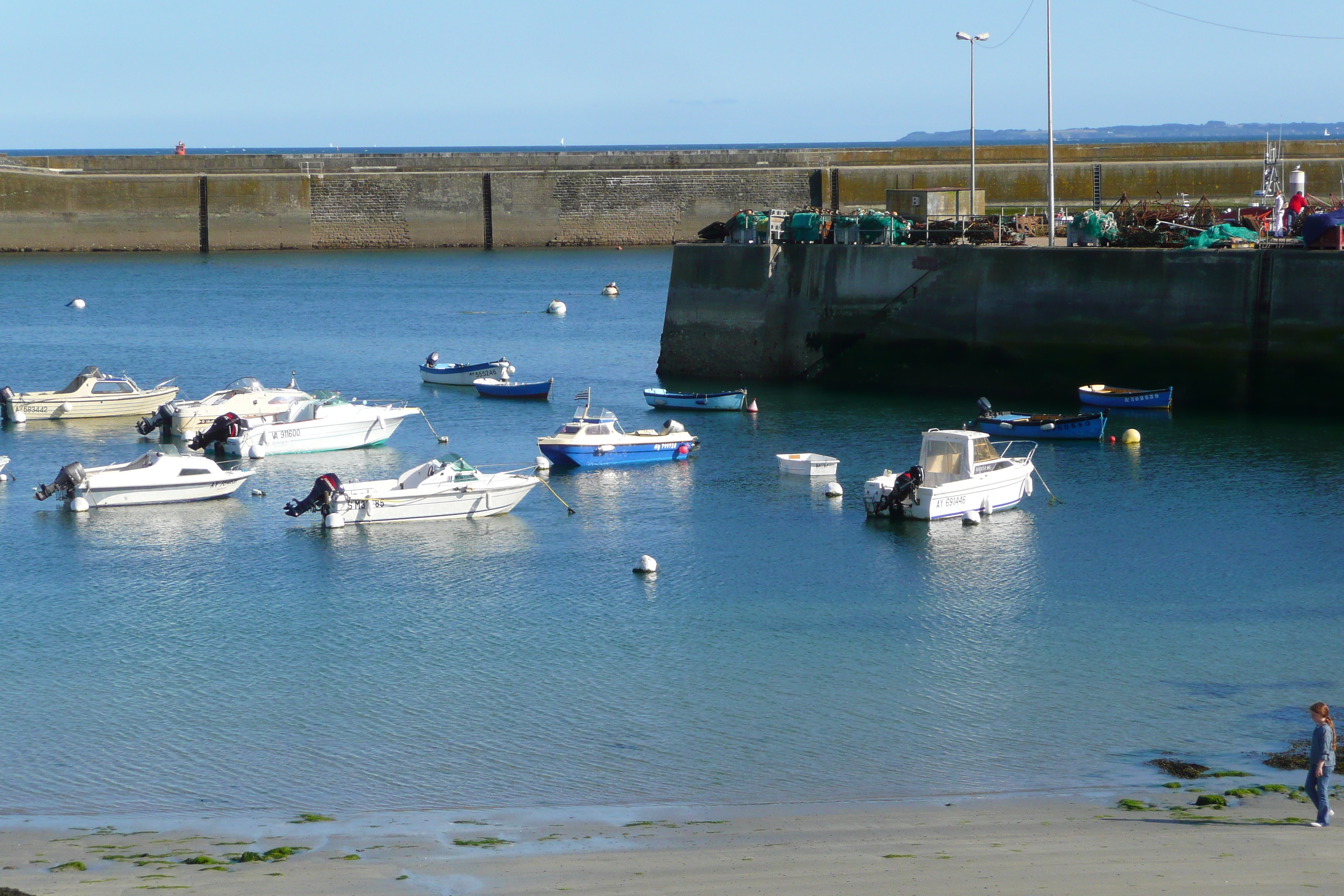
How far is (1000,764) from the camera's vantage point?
15000 millimetres

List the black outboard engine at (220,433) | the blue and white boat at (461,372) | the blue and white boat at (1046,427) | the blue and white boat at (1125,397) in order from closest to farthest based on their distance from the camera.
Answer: the blue and white boat at (1046,427) → the black outboard engine at (220,433) → the blue and white boat at (1125,397) → the blue and white boat at (461,372)

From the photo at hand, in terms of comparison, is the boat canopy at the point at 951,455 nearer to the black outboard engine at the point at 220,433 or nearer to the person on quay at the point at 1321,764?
the person on quay at the point at 1321,764

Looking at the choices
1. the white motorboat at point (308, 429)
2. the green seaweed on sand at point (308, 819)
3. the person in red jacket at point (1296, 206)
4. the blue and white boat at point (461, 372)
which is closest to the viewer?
the green seaweed on sand at point (308, 819)

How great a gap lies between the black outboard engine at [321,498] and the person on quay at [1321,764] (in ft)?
59.3

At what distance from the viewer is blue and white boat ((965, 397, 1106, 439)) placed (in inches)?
1296

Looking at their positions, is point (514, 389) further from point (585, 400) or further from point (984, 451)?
point (984, 451)

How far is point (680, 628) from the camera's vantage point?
66.9ft

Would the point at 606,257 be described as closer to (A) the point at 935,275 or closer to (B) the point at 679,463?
(A) the point at 935,275

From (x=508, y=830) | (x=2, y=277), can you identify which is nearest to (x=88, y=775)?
(x=508, y=830)

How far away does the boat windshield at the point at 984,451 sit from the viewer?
26734 mm

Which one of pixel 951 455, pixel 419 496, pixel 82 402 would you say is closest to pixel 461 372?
pixel 82 402

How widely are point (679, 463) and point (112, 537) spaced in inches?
475

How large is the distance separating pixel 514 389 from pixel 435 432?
6.01 m

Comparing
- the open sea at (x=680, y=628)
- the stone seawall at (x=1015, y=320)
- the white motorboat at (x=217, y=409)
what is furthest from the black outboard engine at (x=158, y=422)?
the stone seawall at (x=1015, y=320)
